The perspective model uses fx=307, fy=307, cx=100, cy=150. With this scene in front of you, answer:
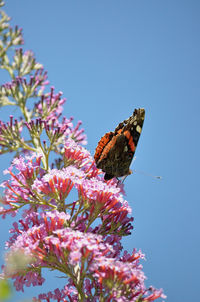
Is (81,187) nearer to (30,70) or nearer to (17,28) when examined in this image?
(30,70)

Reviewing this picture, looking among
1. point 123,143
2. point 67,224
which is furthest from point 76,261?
point 123,143

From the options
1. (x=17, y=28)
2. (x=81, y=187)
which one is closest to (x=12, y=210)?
(x=81, y=187)

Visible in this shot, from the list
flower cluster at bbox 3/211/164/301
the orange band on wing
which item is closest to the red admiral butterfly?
the orange band on wing

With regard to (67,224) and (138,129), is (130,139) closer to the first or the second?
(138,129)

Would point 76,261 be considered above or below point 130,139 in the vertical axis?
below

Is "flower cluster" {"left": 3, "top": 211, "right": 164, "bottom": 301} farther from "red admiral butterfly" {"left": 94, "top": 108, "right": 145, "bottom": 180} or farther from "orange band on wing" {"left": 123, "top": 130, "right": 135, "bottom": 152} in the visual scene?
"orange band on wing" {"left": 123, "top": 130, "right": 135, "bottom": 152}
